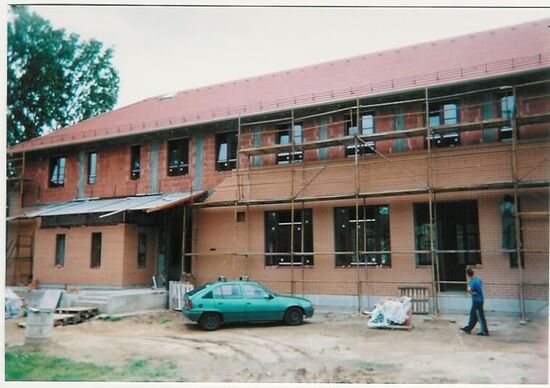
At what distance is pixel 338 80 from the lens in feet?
59.0

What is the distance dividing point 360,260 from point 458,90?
5921 millimetres

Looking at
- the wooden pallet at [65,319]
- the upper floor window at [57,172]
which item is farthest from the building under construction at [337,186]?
the wooden pallet at [65,319]

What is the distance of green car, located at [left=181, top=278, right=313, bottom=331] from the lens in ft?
41.9

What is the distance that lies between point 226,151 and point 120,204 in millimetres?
4433

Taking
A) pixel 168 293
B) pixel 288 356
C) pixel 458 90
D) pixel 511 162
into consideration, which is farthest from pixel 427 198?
pixel 168 293

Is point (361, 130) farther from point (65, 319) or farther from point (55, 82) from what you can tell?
point (55, 82)

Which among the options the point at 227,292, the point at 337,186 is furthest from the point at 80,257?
the point at 337,186

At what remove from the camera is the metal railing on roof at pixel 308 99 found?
14266mm

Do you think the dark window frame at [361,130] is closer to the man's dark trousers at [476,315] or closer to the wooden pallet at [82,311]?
the man's dark trousers at [476,315]

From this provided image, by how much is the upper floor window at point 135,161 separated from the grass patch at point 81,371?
10.8 m

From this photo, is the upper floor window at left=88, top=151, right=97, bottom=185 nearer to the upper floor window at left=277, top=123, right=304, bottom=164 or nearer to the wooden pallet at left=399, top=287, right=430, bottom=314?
the upper floor window at left=277, top=123, right=304, bottom=164

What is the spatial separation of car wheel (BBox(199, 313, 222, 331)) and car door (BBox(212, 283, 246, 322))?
0.18 m

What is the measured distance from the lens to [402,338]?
37.1 ft

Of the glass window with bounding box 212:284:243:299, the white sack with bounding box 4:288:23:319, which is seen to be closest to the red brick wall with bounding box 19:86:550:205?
the glass window with bounding box 212:284:243:299
